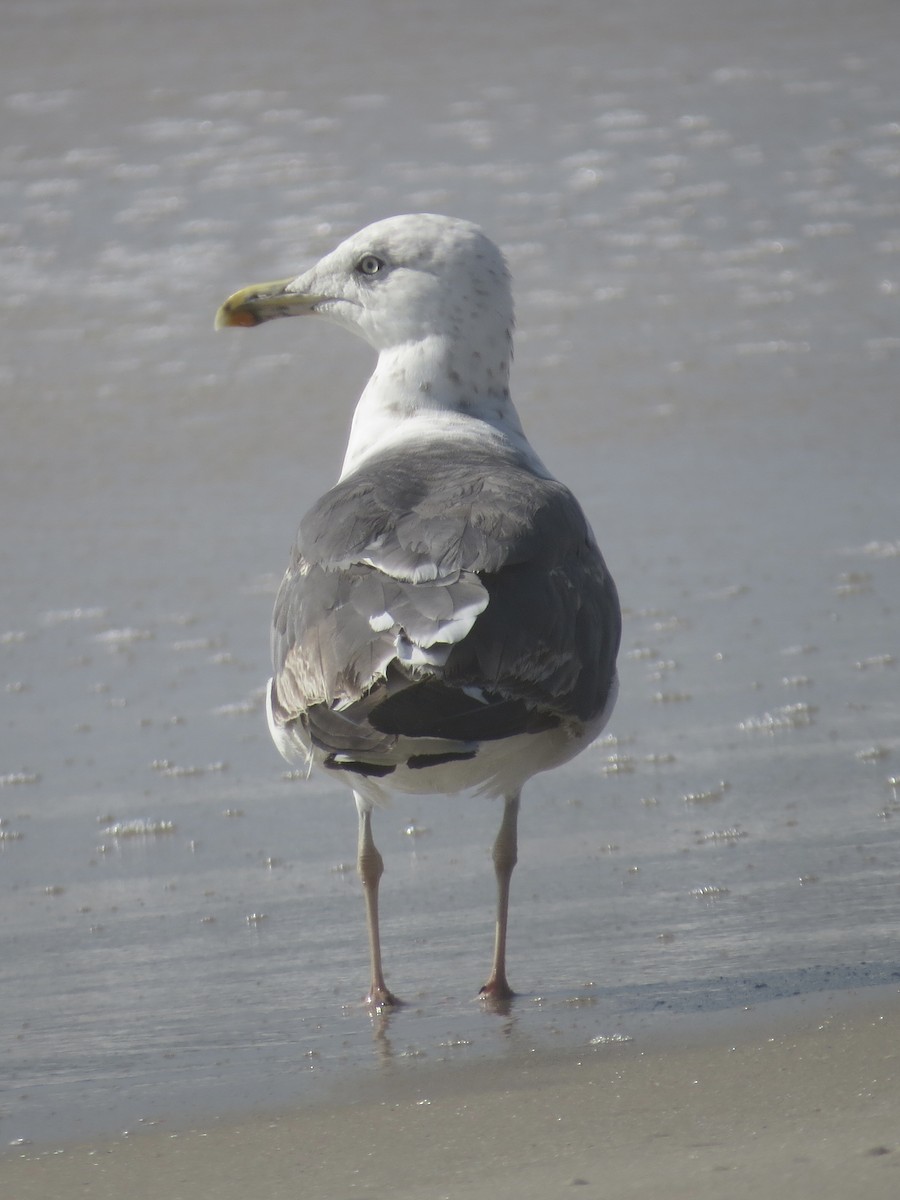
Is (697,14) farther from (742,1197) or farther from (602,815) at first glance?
(742,1197)

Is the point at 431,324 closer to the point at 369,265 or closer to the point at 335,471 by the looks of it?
the point at 369,265

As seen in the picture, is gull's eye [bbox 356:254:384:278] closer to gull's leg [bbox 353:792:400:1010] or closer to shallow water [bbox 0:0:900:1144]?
shallow water [bbox 0:0:900:1144]

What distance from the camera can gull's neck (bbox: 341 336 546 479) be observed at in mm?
4035

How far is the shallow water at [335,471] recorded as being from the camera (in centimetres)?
325

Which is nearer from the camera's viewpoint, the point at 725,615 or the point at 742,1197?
the point at 742,1197

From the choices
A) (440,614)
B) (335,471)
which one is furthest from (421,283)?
(335,471)

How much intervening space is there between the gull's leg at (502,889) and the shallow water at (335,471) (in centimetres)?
6

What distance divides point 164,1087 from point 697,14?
35.4 ft

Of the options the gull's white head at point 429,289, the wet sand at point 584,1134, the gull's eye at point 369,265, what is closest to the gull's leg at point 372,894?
the wet sand at point 584,1134

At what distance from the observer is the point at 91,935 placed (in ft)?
11.3

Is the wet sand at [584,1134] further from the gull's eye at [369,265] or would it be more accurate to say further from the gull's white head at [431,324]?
the gull's eye at [369,265]

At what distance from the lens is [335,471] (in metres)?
6.53

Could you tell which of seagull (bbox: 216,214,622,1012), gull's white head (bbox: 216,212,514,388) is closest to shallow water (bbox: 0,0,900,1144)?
seagull (bbox: 216,214,622,1012)

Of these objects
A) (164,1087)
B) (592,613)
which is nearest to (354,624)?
(592,613)
